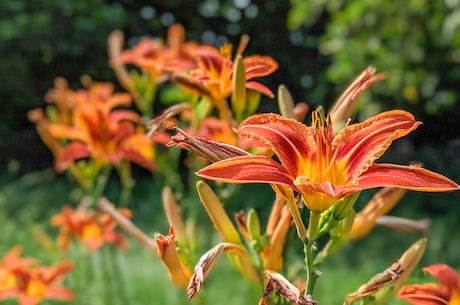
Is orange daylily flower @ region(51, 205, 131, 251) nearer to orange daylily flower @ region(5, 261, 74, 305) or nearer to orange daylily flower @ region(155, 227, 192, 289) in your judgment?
orange daylily flower @ region(5, 261, 74, 305)

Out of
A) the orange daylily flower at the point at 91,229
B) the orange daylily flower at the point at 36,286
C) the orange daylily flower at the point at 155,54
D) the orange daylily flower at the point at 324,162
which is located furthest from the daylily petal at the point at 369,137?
the orange daylily flower at the point at 91,229

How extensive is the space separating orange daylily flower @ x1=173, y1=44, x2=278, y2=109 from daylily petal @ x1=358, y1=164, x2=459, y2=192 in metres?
0.29

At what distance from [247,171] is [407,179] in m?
0.13

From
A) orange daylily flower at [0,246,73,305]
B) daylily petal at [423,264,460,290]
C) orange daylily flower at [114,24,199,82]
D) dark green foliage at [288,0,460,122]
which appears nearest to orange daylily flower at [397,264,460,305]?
daylily petal at [423,264,460,290]

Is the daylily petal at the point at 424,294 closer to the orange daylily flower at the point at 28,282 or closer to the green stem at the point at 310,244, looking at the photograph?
the green stem at the point at 310,244

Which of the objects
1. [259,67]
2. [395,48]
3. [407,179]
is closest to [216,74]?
[259,67]

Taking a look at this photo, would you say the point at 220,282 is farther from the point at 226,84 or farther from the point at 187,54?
the point at 226,84

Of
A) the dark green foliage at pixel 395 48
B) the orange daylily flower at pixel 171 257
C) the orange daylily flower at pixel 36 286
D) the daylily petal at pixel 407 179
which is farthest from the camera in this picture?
the dark green foliage at pixel 395 48

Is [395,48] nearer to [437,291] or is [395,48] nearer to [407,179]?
[437,291]

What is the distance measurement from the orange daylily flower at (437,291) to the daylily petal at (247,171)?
8.2 inches

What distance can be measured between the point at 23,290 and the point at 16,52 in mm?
4452

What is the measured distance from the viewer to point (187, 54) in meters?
1.54

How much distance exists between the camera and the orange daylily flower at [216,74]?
0.95 m

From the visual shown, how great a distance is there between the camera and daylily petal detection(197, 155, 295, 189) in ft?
2.14
